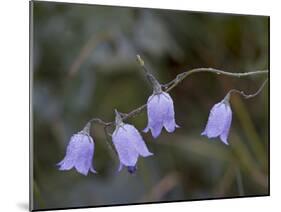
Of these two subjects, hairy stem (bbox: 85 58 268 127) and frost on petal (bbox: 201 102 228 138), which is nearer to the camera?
hairy stem (bbox: 85 58 268 127)

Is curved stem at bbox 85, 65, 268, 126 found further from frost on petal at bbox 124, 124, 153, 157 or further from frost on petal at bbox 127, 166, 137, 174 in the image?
frost on petal at bbox 127, 166, 137, 174

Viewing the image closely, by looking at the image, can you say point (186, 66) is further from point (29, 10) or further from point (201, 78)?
point (29, 10)

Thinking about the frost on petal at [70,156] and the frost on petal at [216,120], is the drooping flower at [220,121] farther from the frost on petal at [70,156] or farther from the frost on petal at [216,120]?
the frost on petal at [70,156]

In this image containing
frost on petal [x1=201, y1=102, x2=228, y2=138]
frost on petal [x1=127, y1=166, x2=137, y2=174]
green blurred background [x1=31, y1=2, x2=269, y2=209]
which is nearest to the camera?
green blurred background [x1=31, y1=2, x2=269, y2=209]

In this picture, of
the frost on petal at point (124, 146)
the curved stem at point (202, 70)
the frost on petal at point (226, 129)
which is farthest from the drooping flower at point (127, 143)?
the frost on petal at point (226, 129)

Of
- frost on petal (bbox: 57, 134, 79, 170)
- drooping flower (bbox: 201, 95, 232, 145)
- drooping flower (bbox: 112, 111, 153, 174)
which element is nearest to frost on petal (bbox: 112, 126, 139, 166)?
drooping flower (bbox: 112, 111, 153, 174)

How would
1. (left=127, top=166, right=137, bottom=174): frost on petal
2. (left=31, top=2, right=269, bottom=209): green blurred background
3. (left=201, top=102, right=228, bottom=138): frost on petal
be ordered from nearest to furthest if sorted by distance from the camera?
(left=31, top=2, right=269, bottom=209): green blurred background, (left=127, top=166, right=137, bottom=174): frost on petal, (left=201, top=102, right=228, bottom=138): frost on petal
